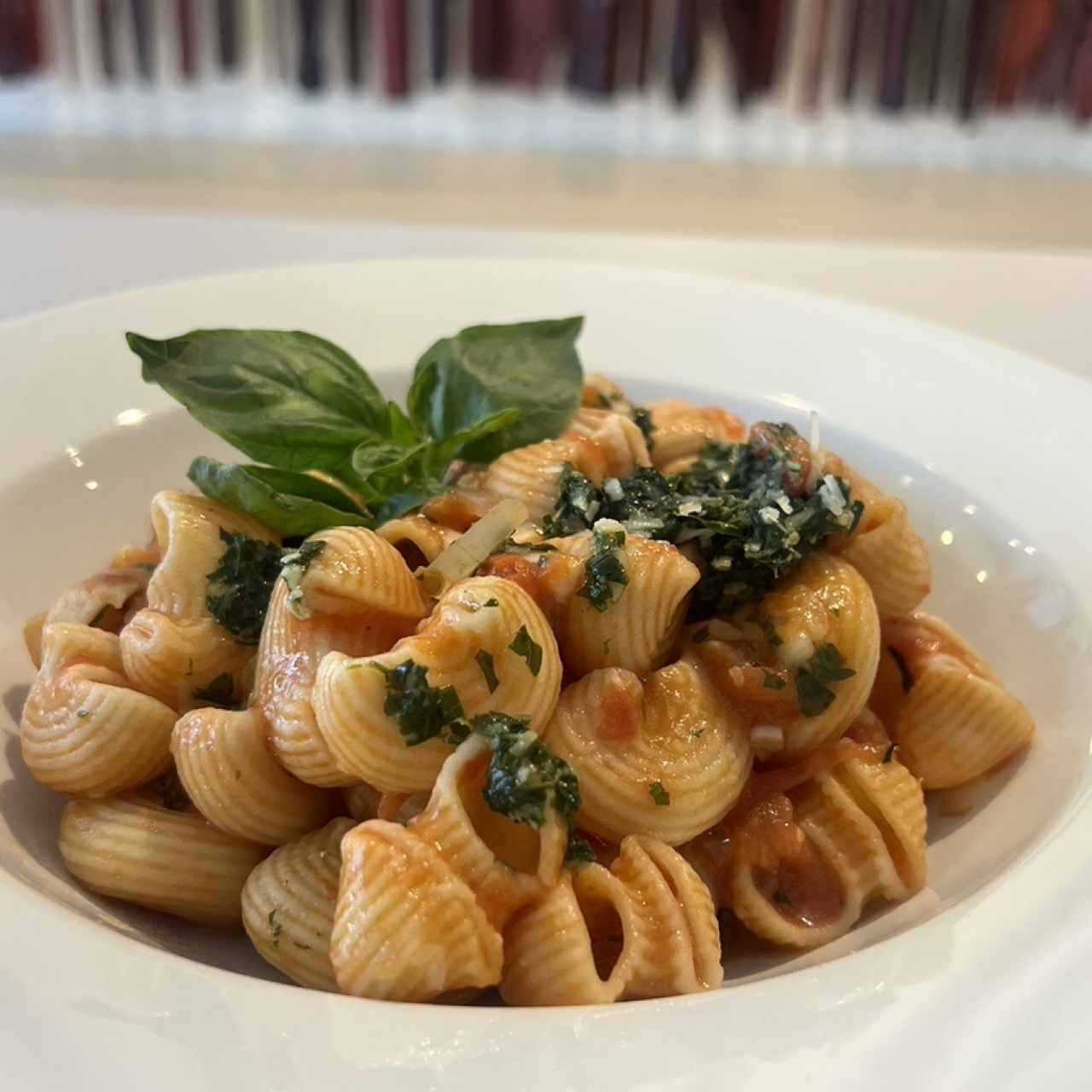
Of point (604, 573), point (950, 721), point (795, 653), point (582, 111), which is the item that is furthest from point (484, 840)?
point (582, 111)

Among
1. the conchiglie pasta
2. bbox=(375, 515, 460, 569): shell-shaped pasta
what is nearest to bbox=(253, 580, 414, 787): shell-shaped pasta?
the conchiglie pasta

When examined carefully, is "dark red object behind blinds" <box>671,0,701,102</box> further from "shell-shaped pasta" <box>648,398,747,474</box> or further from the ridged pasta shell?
the ridged pasta shell

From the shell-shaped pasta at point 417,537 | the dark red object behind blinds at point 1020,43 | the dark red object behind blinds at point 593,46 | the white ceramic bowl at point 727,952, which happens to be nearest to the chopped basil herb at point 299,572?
the shell-shaped pasta at point 417,537

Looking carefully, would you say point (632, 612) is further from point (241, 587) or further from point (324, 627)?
point (241, 587)

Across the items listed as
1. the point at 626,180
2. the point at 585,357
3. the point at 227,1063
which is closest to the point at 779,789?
the point at 227,1063

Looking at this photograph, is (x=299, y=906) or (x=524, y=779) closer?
(x=524, y=779)
